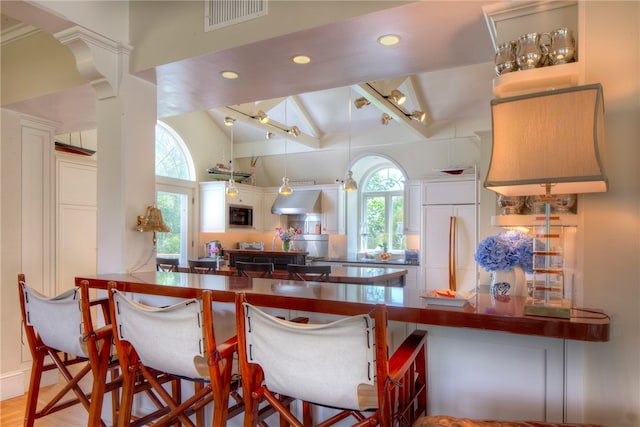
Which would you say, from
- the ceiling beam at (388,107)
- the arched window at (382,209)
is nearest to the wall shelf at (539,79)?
the ceiling beam at (388,107)

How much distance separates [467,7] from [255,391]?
5.98 ft

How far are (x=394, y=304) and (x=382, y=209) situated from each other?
5.88 meters

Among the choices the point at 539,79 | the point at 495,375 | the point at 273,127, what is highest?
the point at 273,127

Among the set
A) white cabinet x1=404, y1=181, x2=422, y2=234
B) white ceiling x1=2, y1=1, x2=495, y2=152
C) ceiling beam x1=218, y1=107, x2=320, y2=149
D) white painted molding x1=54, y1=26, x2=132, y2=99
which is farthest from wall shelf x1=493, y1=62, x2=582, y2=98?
white cabinet x1=404, y1=181, x2=422, y2=234

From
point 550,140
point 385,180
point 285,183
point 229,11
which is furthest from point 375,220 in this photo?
point 550,140

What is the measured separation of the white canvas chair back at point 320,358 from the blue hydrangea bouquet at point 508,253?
90cm

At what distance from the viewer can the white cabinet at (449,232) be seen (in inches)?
231

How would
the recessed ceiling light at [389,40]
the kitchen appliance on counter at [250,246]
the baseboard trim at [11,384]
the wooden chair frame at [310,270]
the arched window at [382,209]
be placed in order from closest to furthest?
the recessed ceiling light at [389,40]
the baseboard trim at [11,384]
the wooden chair frame at [310,270]
the arched window at [382,209]
the kitchen appliance on counter at [250,246]

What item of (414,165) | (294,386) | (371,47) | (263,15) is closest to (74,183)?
(263,15)

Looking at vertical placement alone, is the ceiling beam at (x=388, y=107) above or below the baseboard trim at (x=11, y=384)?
above

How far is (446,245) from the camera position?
6031 millimetres

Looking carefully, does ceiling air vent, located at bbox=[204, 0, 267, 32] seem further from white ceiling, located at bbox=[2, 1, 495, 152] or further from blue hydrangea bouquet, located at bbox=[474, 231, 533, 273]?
blue hydrangea bouquet, located at bbox=[474, 231, 533, 273]

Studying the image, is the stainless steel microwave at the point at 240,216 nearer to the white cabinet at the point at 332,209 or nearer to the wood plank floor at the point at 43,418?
the white cabinet at the point at 332,209

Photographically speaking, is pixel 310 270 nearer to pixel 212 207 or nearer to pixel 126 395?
pixel 126 395
